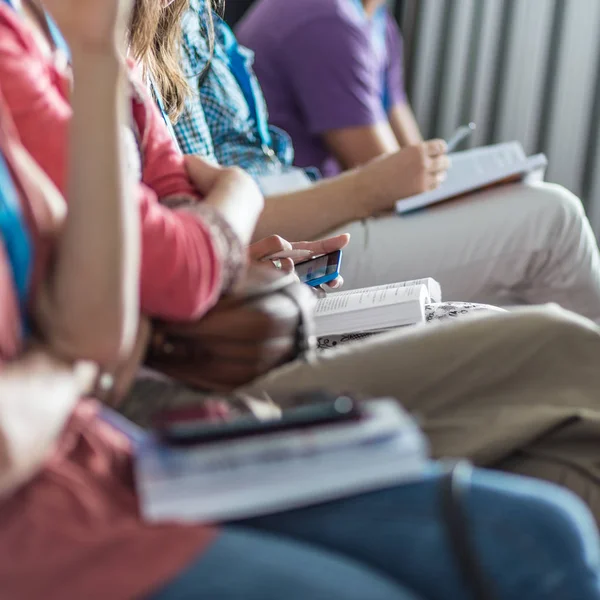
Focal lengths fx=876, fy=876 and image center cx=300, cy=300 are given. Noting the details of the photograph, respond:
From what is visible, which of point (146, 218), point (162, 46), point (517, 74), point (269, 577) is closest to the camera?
point (269, 577)

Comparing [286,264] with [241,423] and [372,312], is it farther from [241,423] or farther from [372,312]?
[241,423]

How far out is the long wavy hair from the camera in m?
1.05

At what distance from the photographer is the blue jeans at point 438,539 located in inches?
21.6

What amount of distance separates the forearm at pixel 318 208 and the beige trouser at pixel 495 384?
0.64 metres

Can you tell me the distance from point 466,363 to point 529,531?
0.76ft

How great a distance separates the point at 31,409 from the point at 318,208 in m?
0.96

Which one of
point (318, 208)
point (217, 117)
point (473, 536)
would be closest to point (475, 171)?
point (318, 208)

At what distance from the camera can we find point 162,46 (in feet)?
3.77

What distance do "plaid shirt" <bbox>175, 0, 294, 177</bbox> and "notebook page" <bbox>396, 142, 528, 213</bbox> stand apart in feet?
0.99

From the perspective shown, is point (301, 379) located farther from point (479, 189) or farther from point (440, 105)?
point (440, 105)

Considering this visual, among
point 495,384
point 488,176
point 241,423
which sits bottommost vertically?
point 488,176

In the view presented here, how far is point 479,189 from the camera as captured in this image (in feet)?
5.04

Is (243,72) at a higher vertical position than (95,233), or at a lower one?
lower

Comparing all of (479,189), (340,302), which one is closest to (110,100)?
(340,302)
